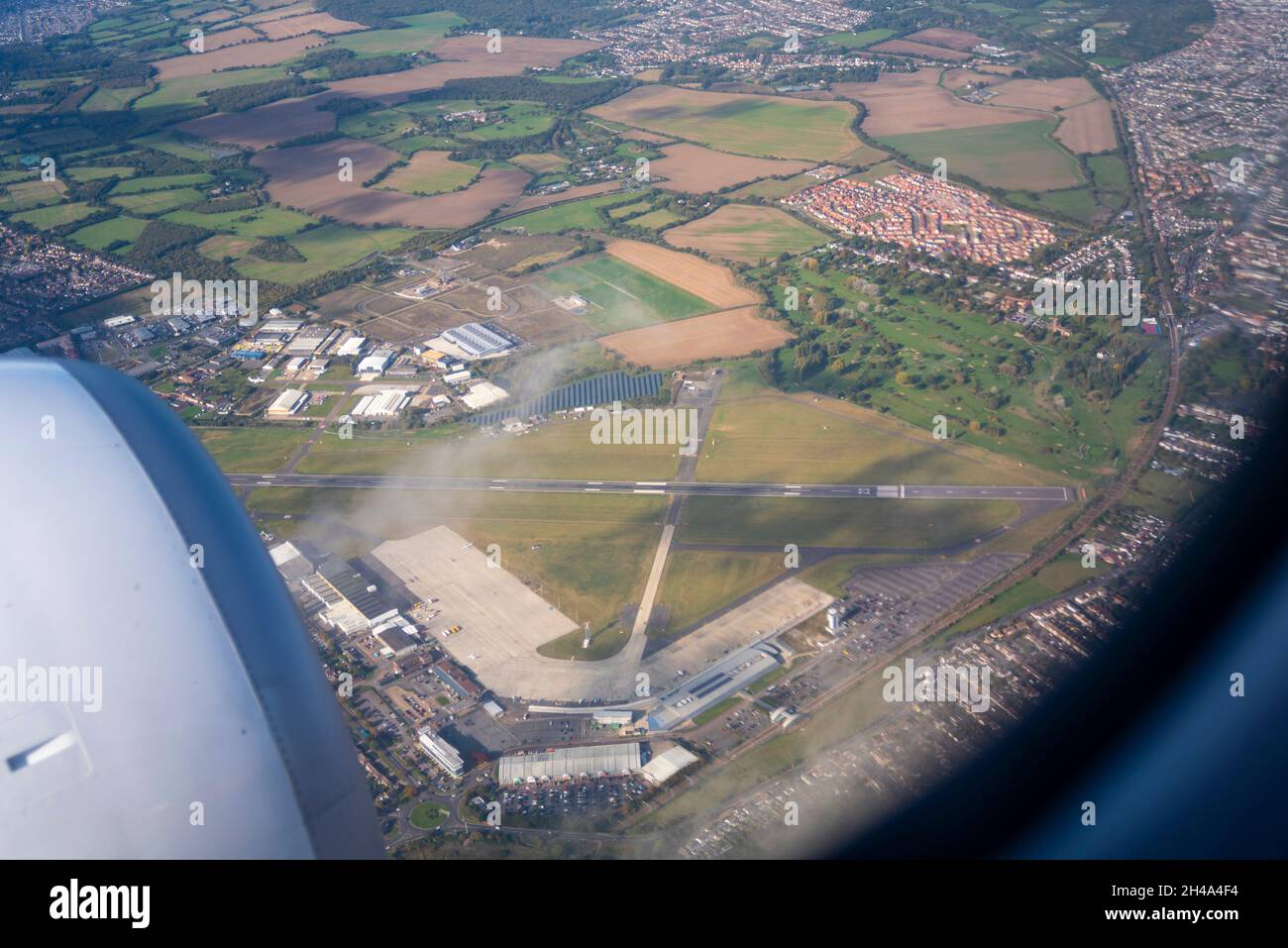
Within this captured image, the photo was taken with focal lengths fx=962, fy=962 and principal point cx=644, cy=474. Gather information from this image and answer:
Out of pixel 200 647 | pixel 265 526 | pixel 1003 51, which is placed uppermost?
pixel 1003 51

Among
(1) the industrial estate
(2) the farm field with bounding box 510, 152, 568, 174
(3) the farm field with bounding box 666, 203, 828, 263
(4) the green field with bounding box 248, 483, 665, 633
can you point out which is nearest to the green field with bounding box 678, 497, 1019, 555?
(1) the industrial estate

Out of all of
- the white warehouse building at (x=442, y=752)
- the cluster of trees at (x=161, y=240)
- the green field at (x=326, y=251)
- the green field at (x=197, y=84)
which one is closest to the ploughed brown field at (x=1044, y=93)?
the green field at (x=326, y=251)

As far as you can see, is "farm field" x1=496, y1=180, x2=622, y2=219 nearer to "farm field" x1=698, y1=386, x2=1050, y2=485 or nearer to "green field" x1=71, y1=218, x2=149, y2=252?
"green field" x1=71, y1=218, x2=149, y2=252

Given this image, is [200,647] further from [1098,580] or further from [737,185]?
[737,185]

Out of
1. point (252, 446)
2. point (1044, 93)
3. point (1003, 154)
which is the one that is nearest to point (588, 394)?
point (252, 446)

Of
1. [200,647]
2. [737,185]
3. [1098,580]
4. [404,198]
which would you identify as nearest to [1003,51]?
[737,185]

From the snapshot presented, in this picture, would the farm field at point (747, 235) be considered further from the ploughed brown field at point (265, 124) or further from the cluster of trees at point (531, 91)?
the ploughed brown field at point (265, 124)
